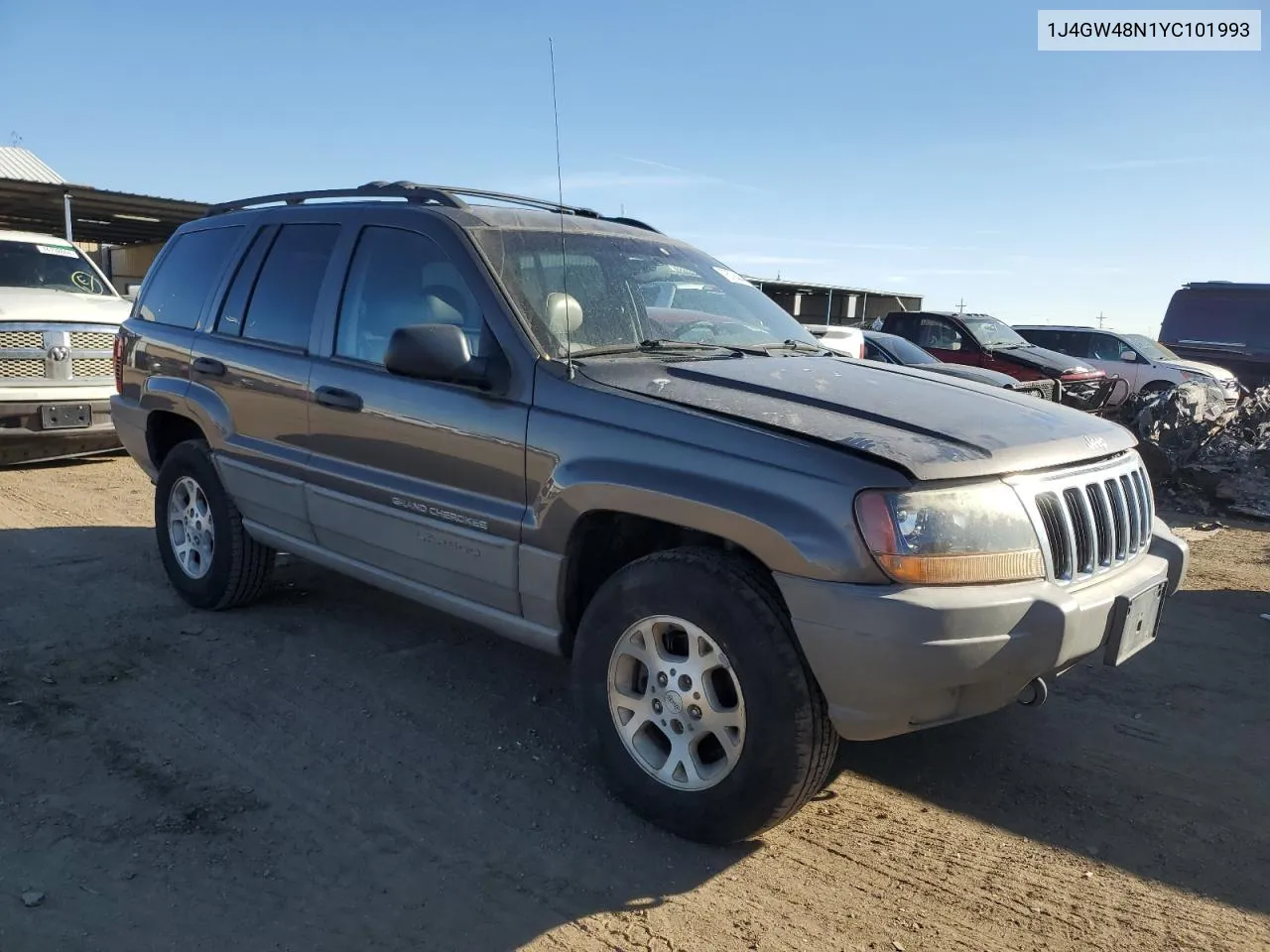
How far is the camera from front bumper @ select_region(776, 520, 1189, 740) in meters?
2.58

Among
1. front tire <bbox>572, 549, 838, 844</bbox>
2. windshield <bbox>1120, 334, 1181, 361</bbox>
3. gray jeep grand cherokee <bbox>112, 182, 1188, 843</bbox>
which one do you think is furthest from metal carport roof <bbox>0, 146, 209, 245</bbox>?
windshield <bbox>1120, 334, 1181, 361</bbox>

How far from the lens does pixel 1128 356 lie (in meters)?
16.3

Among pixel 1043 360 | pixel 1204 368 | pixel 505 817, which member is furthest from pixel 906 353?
pixel 505 817

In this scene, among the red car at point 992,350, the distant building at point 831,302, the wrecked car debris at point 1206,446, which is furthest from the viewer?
the distant building at point 831,302

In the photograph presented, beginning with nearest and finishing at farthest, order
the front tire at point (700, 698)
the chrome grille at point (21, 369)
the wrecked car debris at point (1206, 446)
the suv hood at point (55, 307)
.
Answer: the front tire at point (700, 698) → the chrome grille at point (21, 369) → the suv hood at point (55, 307) → the wrecked car debris at point (1206, 446)

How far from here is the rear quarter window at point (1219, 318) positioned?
13.5 m

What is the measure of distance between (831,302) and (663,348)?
1399 inches

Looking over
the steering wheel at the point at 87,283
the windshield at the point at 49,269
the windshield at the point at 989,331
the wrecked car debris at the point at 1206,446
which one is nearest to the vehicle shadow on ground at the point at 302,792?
the windshield at the point at 49,269

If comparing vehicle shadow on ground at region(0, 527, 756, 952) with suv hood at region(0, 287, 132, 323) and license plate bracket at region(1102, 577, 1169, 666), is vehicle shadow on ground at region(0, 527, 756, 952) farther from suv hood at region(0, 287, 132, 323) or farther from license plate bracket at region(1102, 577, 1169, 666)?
suv hood at region(0, 287, 132, 323)

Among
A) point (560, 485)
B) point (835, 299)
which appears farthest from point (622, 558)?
point (835, 299)

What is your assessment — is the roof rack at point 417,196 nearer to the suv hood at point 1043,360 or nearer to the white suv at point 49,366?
the white suv at point 49,366

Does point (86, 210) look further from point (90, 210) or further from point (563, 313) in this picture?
point (563, 313)

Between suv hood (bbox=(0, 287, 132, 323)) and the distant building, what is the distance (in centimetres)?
2504

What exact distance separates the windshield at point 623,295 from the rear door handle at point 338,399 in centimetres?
85
